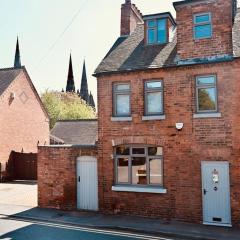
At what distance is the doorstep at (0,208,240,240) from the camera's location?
11.6 meters

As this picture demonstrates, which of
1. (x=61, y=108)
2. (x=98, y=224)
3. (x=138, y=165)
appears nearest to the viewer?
(x=98, y=224)

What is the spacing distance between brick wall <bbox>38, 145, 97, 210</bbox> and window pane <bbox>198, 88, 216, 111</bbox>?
5.17 metres

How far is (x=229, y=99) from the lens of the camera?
12695mm

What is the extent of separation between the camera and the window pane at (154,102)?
46.3 feet

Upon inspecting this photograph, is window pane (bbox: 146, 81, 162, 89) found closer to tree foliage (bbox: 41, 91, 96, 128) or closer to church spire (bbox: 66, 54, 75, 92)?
tree foliage (bbox: 41, 91, 96, 128)

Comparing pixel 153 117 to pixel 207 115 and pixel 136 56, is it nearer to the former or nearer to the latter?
pixel 207 115

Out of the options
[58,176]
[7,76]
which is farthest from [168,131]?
[7,76]

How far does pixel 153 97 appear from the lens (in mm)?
14258

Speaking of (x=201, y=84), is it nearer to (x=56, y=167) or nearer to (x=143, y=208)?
(x=143, y=208)

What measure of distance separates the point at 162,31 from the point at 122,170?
22.1 ft

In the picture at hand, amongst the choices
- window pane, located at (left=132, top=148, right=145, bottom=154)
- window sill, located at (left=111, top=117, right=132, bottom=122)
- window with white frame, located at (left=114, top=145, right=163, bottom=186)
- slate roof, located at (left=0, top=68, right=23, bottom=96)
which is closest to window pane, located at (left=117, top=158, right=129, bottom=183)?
window with white frame, located at (left=114, top=145, right=163, bottom=186)

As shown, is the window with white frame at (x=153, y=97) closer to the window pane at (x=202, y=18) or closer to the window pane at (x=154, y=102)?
the window pane at (x=154, y=102)

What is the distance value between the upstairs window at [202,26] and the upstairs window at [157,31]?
2.19 m

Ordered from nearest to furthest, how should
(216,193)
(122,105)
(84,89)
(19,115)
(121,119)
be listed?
(216,193), (121,119), (122,105), (19,115), (84,89)
